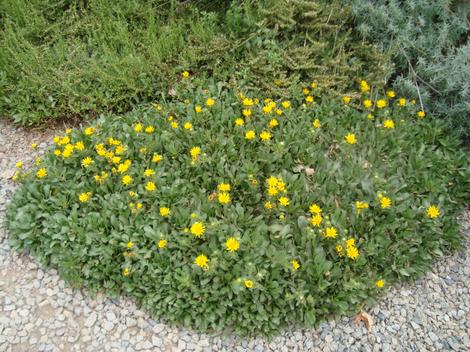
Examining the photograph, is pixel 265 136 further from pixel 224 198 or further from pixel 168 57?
pixel 168 57

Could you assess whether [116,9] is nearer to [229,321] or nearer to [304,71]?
[304,71]

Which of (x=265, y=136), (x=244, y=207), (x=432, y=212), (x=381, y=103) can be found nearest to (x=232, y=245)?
(x=244, y=207)

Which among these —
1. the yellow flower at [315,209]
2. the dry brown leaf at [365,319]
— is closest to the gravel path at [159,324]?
the dry brown leaf at [365,319]

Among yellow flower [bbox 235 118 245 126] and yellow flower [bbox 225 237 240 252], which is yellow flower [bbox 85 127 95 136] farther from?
yellow flower [bbox 225 237 240 252]

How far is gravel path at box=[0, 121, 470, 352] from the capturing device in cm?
282

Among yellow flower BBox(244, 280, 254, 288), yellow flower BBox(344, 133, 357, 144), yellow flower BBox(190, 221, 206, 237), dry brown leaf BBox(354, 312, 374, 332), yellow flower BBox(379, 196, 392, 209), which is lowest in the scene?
dry brown leaf BBox(354, 312, 374, 332)

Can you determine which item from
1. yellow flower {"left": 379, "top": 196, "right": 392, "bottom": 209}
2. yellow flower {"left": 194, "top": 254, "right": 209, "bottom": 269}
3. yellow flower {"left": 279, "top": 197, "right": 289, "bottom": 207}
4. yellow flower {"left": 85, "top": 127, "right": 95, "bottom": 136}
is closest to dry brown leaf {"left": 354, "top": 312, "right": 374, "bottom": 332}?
yellow flower {"left": 379, "top": 196, "right": 392, "bottom": 209}

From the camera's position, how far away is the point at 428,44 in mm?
3928

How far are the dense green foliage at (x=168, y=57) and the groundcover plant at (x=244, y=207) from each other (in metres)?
0.28

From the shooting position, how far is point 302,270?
2.88 m

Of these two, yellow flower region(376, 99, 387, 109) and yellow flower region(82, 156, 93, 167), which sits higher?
yellow flower region(376, 99, 387, 109)

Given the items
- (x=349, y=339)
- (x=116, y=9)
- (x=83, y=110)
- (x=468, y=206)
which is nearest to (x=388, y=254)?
(x=349, y=339)

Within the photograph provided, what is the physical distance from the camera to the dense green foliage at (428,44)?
3.78 meters

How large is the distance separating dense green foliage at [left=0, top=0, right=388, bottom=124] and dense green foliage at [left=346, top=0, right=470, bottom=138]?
0.74ft
